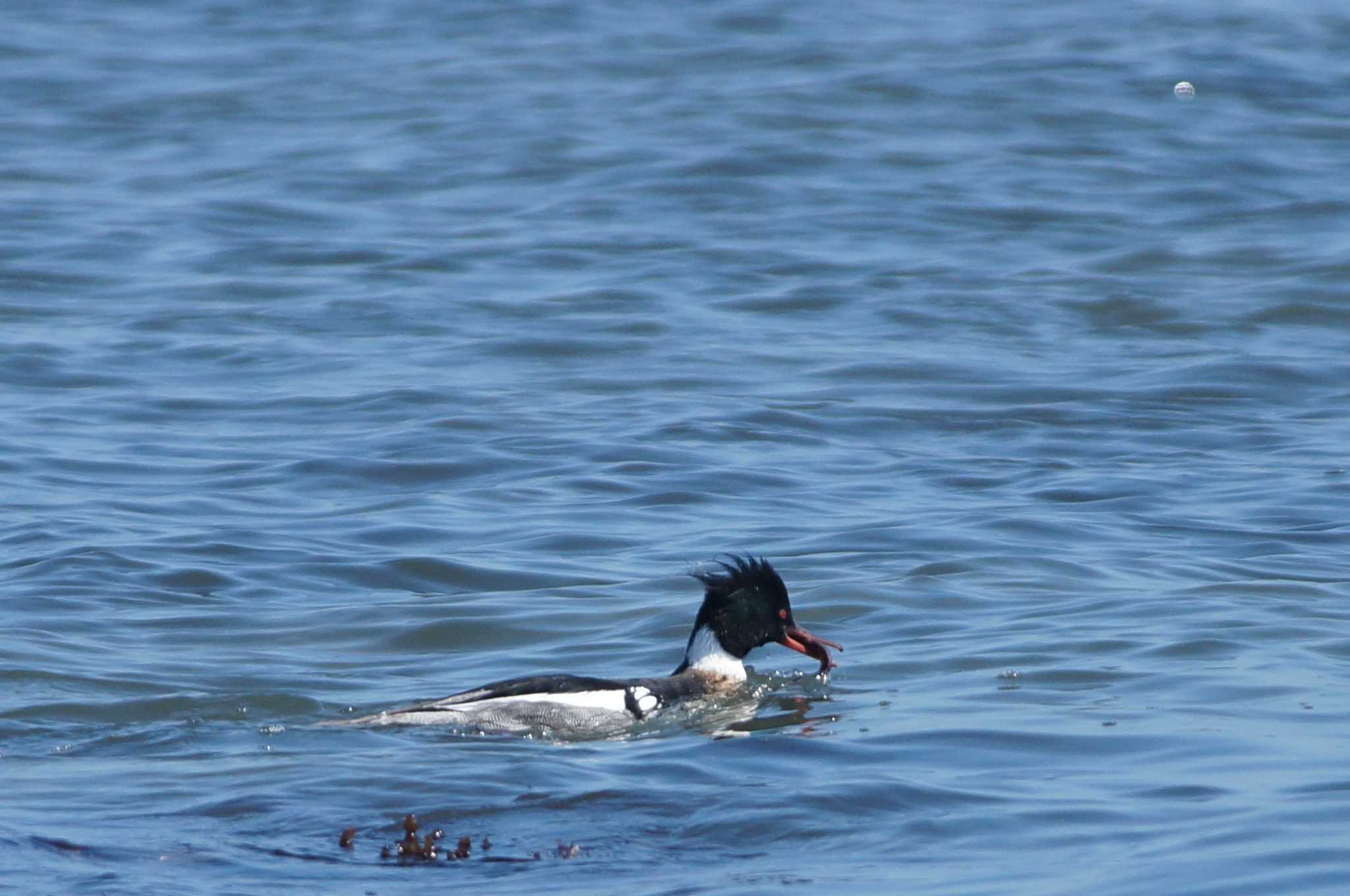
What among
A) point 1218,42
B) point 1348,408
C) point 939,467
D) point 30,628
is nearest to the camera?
point 30,628

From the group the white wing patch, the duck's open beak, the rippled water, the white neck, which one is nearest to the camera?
the rippled water

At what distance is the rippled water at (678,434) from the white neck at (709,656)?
0.35m

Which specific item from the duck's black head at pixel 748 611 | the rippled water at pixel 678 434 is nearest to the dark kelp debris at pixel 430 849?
the rippled water at pixel 678 434

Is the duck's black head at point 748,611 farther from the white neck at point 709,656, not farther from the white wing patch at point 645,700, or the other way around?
the white wing patch at point 645,700

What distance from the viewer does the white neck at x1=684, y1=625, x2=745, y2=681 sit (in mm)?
10688

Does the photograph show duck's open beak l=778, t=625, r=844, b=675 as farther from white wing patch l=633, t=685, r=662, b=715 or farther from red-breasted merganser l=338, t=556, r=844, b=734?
white wing patch l=633, t=685, r=662, b=715

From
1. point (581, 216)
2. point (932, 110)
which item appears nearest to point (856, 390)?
point (581, 216)

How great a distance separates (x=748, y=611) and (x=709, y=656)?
29cm

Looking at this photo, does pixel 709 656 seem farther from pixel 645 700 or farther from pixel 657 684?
pixel 645 700

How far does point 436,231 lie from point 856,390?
737 centimetres

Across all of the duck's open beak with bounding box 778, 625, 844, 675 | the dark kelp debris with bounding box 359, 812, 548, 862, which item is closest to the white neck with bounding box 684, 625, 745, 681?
the duck's open beak with bounding box 778, 625, 844, 675

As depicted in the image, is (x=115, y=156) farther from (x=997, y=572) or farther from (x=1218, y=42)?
(x=997, y=572)

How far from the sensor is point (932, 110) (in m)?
28.0

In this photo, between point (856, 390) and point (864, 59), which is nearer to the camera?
point (856, 390)
